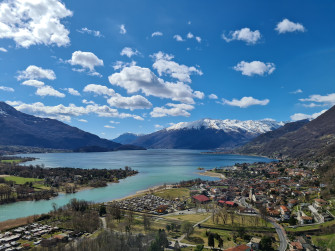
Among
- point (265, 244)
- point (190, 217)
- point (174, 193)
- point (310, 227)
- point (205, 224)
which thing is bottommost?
point (174, 193)

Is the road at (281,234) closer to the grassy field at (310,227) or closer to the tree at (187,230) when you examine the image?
the grassy field at (310,227)

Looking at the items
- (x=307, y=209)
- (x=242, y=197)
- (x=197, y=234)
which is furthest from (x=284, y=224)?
(x=242, y=197)

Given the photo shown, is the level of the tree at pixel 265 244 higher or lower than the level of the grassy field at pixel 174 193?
higher

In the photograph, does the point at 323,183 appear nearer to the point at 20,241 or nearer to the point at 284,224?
the point at 284,224

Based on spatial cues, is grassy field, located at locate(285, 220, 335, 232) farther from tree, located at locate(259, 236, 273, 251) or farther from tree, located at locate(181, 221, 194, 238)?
tree, located at locate(181, 221, 194, 238)

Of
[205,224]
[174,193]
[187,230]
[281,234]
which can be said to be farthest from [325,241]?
[174,193]

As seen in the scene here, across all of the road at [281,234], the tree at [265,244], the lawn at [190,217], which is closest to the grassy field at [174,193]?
the lawn at [190,217]

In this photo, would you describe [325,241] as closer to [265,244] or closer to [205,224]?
[265,244]
